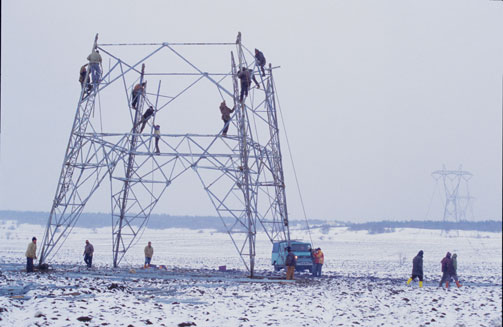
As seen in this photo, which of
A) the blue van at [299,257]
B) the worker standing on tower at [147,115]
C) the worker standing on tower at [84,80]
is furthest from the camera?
the blue van at [299,257]

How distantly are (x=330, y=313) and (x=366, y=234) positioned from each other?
98.3 metres

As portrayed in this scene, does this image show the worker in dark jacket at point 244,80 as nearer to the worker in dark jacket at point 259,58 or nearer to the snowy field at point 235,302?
the worker in dark jacket at point 259,58

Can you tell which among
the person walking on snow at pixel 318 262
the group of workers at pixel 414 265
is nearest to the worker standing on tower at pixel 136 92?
the group of workers at pixel 414 265

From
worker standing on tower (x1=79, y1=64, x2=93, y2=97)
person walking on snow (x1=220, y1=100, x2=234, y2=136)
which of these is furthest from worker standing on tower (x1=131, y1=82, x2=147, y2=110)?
person walking on snow (x1=220, y1=100, x2=234, y2=136)

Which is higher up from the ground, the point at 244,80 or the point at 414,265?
the point at 244,80

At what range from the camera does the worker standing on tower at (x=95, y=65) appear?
25.6 m

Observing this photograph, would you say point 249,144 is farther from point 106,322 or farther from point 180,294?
point 106,322

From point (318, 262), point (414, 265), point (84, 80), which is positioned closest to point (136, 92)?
point (84, 80)

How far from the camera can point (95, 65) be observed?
84.2ft

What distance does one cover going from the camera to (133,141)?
29.0 m

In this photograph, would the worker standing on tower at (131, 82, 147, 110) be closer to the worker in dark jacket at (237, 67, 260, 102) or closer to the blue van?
the worker in dark jacket at (237, 67, 260, 102)

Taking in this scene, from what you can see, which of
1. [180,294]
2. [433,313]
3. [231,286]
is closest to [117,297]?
[180,294]

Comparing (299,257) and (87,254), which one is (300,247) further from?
(87,254)

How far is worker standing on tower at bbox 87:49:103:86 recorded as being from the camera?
1008 inches
